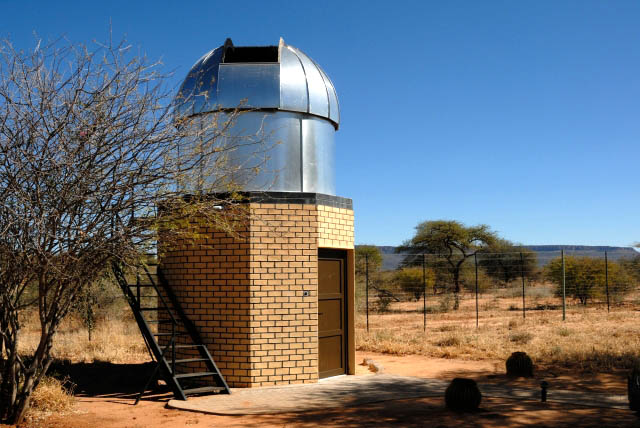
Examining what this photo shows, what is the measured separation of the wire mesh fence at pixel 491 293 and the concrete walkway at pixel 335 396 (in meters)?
11.8

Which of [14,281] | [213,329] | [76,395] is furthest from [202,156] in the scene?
[76,395]

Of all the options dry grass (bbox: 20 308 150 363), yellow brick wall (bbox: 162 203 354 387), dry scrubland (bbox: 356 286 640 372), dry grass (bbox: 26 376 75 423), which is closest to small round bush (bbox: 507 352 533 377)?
dry scrubland (bbox: 356 286 640 372)

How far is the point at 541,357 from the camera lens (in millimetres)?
13812

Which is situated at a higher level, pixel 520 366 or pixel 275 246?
pixel 275 246

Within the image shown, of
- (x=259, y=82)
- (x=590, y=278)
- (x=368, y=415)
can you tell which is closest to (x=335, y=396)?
(x=368, y=415)

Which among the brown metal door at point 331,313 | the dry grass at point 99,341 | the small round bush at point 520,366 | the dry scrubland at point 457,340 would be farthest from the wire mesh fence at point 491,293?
the brown metal door at point 331,313

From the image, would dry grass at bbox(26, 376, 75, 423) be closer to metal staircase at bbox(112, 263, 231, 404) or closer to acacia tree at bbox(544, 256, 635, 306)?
metal staircase at bbox(112, 263, 231, 404)

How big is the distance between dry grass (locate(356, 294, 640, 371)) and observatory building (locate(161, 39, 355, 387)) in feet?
15.4

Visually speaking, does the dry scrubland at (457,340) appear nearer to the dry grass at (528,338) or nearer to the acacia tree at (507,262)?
the dry grass at (528,338)

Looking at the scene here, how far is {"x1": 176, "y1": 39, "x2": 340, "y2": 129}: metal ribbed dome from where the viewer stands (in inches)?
428

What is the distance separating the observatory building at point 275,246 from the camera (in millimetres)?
10164

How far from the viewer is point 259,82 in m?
10.9

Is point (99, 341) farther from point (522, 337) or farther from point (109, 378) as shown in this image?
point (522, 337)

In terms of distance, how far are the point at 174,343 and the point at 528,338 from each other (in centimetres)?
1034
